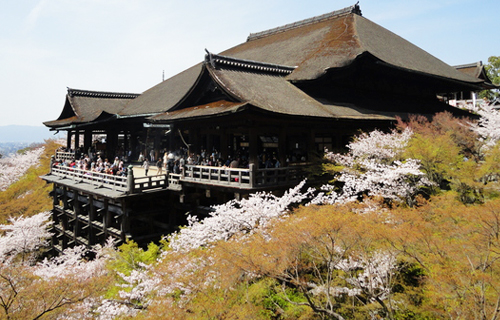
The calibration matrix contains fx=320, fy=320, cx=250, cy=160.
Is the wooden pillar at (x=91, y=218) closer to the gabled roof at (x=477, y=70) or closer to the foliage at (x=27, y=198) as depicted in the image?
the foliage at (x=27, y=198)

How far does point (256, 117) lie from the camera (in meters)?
11.9

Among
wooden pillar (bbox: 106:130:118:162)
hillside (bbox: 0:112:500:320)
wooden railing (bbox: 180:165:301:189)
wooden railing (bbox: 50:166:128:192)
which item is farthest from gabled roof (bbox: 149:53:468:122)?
wooden pillar (bbox: 106:130:118:162)

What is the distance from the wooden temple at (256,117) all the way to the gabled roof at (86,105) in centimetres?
43

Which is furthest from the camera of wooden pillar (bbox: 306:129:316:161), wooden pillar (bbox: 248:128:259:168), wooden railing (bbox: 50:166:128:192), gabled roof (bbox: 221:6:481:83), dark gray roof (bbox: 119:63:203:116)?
dark gray roof (bbox: 119:63:203:116)

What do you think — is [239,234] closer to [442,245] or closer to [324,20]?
[442,245]

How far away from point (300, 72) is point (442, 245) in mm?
12422

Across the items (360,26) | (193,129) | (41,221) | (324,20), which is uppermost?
(324,20)

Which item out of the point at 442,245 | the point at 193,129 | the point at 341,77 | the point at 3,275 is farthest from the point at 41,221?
Answer: the point at 442,245

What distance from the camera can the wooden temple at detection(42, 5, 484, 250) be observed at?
1282 cm

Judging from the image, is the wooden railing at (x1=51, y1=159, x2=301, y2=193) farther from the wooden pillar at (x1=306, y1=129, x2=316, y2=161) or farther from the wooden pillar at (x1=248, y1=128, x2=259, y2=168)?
the wooden pillar at (x1=306, y1=129, x2=316, y2=161)

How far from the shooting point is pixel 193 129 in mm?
16078

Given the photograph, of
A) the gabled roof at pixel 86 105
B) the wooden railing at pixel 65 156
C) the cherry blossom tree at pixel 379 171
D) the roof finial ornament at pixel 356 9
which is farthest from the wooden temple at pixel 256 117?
the wooden railing at pixel 65 156

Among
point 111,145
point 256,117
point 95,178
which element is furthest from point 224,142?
point 111,145

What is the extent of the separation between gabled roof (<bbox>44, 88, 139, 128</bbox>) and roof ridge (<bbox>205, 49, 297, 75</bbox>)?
14151mm
